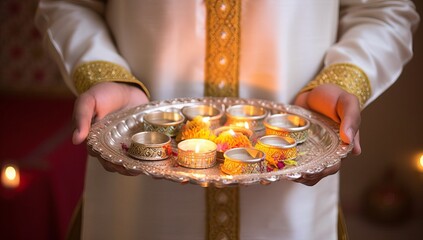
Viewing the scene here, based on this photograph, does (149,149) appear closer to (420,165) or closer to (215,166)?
(215,166)

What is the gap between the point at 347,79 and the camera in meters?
1.18

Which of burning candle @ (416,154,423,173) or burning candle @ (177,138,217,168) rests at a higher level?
burning candle @ (177,138,217,168)

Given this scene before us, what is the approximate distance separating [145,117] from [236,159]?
27 centimetres

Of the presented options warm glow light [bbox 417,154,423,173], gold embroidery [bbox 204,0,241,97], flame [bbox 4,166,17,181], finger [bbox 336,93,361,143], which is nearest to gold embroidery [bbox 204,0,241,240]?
gold embroidery [bbox 204,0,241,97]

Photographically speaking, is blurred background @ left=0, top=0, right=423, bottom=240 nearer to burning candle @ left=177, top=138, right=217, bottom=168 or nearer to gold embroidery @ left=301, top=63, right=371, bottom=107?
gold embroidery @ left=301, top=63, right=371, bottom=107

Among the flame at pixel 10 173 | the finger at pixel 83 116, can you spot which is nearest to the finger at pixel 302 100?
the finger at pixel 83 116

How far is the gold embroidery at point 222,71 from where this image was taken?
1.13m

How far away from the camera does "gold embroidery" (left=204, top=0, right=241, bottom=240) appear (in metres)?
1.13

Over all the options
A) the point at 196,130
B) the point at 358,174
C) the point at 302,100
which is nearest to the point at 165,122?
the point at 196,130

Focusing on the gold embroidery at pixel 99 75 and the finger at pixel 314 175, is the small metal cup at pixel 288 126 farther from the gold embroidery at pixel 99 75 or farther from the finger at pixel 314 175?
the gold embroidery at pixel 99 75

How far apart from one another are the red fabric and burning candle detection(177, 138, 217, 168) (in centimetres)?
139

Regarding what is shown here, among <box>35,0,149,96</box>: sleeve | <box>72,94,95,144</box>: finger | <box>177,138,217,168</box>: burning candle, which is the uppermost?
<box>35,0,149,96</box>: sleeve

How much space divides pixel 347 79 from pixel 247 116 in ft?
0.75

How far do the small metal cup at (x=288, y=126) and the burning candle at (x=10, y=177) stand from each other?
137cm
